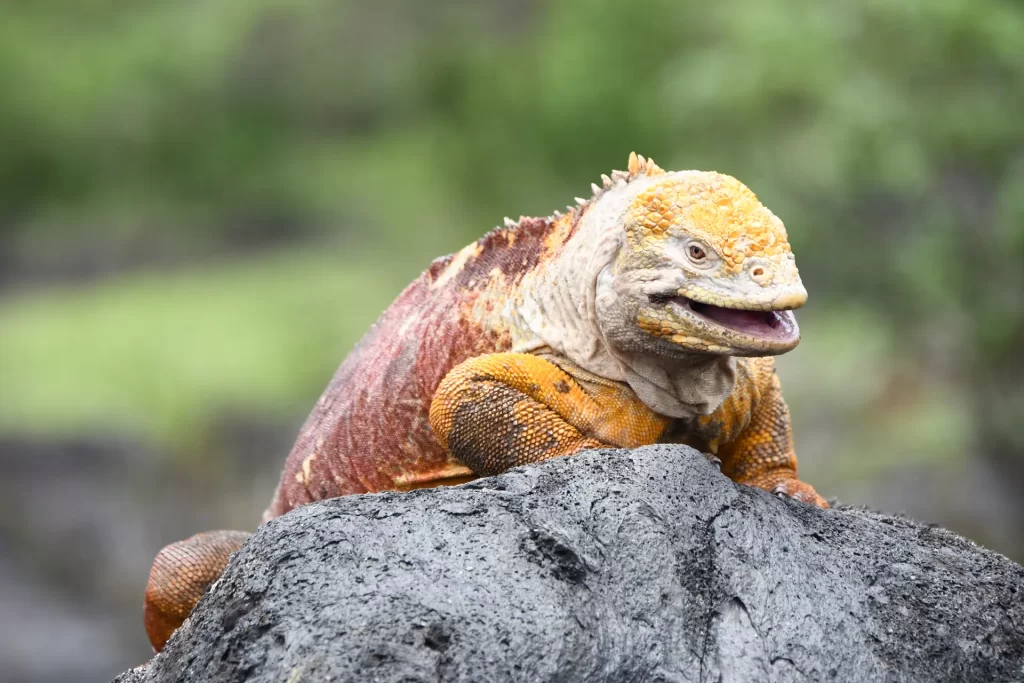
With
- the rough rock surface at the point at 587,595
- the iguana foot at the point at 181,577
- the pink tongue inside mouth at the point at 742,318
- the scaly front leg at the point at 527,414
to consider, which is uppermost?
the pink tongue inside mouth at the point at 742,318

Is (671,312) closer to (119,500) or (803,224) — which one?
(803,224)

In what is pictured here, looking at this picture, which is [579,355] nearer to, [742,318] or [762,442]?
[742,318]

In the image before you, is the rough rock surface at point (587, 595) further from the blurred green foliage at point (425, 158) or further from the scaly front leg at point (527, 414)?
the blurred green foliage at point (425, 158)

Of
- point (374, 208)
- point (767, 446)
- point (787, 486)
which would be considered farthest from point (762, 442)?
point (374, 208)

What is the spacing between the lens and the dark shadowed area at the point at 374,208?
476 inches

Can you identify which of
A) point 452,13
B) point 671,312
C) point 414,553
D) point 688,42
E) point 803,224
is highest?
point 452,13

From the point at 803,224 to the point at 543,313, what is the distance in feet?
28.9

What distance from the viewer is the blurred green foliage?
11.9 m

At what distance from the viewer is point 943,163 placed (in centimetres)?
1223

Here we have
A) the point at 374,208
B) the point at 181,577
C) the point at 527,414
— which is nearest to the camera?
the point at 527,414

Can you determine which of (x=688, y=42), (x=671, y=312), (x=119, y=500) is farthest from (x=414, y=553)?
(x=688, y=42)

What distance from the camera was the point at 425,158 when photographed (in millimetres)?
21562

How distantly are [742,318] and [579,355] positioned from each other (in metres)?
0.65

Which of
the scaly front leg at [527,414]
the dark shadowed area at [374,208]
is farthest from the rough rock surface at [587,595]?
the dark shadowed area at [374,208]
